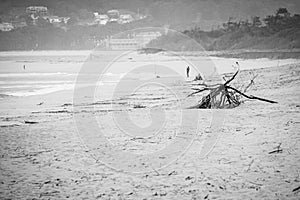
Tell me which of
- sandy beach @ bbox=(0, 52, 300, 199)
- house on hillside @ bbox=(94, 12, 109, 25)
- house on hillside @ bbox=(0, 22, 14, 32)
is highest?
house on hillside @ bbox=(94, 12, 109, 25)

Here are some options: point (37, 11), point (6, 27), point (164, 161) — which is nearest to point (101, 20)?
point (37, 11)

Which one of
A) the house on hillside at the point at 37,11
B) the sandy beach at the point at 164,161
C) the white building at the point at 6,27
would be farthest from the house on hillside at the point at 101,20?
the sandy beach at the point at 164,161

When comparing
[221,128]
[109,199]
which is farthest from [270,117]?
[109,199]

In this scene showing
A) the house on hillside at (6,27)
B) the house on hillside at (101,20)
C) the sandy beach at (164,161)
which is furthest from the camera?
the house on hillside at (101,20)

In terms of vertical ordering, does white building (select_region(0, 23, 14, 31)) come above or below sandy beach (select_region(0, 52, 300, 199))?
above

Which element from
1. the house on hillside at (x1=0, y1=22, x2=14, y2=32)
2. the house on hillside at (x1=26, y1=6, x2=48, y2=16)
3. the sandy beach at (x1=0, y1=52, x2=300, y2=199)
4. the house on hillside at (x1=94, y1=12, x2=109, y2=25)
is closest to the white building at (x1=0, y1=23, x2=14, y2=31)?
the house on hillside at (x1=0, y1=22, x2=14, y2=32)

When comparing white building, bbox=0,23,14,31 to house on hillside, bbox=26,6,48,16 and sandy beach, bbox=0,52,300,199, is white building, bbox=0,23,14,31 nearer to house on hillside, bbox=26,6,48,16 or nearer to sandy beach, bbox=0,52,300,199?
house on hillside, bbox=26,6,48,16

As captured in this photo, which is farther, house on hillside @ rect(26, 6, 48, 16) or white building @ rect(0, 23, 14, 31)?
house on hillside @ rect(26, 6, 48, 16)

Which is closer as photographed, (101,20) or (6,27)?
(6,27)

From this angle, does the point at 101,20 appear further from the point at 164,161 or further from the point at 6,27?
the point at 164,161

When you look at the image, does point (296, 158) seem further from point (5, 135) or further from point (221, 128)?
point (5, 135)

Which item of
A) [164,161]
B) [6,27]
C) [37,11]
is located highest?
[37,11]

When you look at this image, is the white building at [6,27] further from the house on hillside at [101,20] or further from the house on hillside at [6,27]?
the house on hillside at [101,20]

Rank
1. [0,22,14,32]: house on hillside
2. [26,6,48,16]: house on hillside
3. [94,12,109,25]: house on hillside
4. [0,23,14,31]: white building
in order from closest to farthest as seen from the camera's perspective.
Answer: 1. [0,22,14,32]: house on hillside
2. [0,23,14,31]: white building
3. [94,12,109,25]: house on hillside
4. [26,6,48,16]: house on hillside
